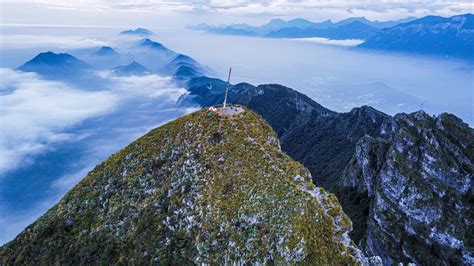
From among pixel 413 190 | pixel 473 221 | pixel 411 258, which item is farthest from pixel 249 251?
pixel 473 221

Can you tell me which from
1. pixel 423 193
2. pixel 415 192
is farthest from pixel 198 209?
pixel 423 193

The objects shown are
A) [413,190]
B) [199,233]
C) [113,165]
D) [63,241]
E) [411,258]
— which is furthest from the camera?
[413,190]

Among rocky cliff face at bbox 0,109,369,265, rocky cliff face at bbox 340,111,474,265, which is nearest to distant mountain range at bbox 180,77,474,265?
rocky cliff face at bbox 340,111,474,265

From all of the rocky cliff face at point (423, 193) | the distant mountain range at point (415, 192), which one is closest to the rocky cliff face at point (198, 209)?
the rocky cliff face at point (423, 193)

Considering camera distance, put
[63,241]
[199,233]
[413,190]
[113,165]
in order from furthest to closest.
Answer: [413,190]
[113,165]
[63,241]
[199,233]

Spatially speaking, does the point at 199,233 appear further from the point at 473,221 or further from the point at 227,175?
the point at 473,221

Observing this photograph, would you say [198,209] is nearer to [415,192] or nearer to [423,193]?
[415,192]
